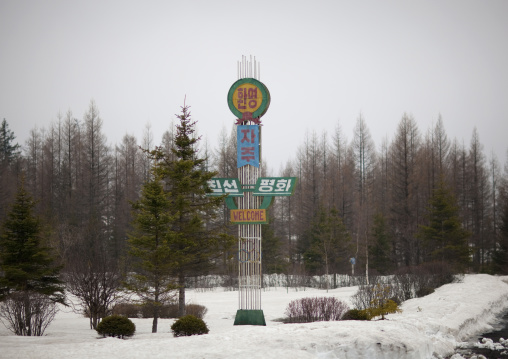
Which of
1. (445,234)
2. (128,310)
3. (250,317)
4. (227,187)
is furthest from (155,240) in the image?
(445,234)

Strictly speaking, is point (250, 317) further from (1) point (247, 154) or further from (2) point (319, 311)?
(1) point (247, 154)

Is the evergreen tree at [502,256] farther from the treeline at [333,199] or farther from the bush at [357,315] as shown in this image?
the bush at [357,315]

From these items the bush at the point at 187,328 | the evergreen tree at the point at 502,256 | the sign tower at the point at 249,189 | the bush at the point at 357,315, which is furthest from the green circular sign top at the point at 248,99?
the evergreen tree at the point at 502,256

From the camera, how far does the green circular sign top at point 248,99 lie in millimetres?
16562

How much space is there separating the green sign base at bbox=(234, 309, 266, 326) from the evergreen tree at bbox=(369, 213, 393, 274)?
25.5 metres

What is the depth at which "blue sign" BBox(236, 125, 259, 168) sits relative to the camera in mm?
16422

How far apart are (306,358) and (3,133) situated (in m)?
56.2

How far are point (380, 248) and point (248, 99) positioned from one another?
27.0 m

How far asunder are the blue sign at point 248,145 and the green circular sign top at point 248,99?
1.51 ft

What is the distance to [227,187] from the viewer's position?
54.0 ft

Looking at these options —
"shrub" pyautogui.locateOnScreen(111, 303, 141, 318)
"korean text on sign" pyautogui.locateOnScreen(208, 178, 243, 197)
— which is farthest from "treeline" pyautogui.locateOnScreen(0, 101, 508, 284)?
"korean text on sign" pyautogui.locateOnScreen(208, 178, 243, 197)

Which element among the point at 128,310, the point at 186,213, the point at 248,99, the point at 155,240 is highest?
the point at 248,99

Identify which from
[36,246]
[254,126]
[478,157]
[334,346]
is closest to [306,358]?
[334,346]

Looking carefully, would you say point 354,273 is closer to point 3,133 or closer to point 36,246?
point 36,246
